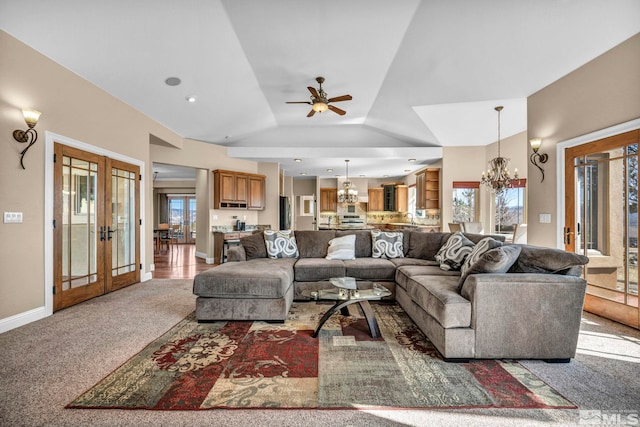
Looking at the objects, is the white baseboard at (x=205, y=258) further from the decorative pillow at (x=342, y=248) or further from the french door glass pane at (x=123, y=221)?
the decorative pillow at (x=342, y=248)

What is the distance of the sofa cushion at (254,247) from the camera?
435 centimetres

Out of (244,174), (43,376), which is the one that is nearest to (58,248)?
(43,376)

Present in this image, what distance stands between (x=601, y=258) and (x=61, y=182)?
254 inches

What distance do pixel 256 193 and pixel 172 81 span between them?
3813 millimetres

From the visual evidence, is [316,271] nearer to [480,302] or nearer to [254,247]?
[254,247]

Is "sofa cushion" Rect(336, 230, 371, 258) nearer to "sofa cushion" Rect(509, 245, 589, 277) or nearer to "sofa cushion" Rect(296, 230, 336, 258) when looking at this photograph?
"sofa cushion" Rect(296, 230, 336, 258)

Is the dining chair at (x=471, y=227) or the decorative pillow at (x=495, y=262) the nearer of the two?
the decorative pillow at (x=495, y=262)

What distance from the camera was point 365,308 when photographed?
2781 mm

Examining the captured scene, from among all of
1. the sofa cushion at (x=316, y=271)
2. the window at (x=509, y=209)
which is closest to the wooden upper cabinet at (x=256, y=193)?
the sofa cushion at (x=316, y=271)

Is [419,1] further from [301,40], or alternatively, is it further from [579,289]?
[579,289]

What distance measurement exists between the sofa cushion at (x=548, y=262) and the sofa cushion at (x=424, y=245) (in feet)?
5.60

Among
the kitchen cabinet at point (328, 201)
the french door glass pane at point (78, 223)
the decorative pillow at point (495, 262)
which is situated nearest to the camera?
the decorative pillow at point (495, 262)

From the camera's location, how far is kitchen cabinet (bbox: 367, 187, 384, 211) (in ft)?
37.4

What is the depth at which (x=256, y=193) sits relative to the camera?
7914 millimetres
